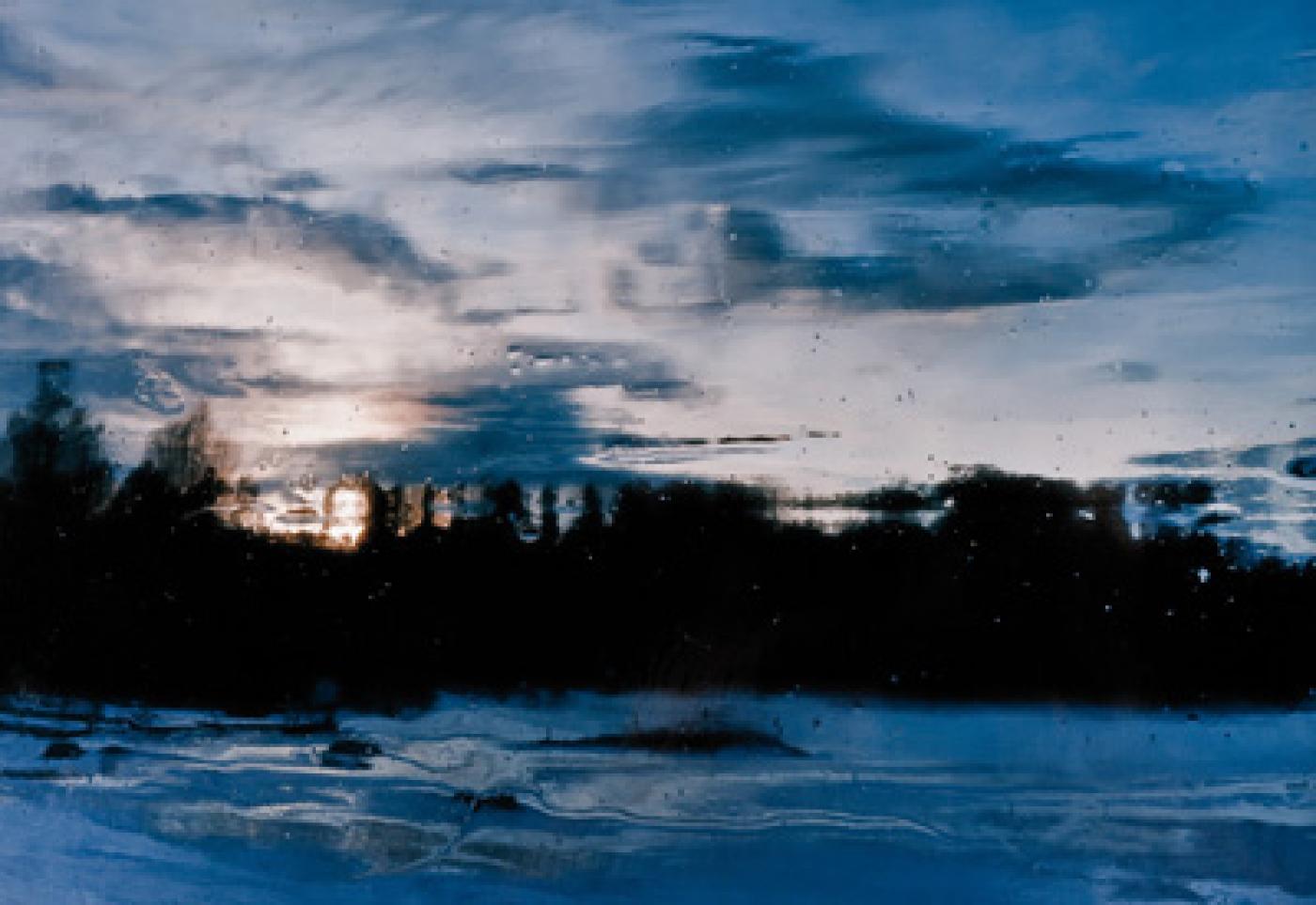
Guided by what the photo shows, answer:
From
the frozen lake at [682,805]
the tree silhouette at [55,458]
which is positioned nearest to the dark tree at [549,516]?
the frozen lake at [682,805]

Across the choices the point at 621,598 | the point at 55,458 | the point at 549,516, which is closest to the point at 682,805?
the point at 621,598

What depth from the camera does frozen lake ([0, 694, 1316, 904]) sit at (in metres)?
2.40

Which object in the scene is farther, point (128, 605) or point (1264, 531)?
point (128, 605)

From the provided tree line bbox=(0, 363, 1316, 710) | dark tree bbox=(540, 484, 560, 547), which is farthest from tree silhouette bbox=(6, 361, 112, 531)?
dark tree bbox=(540, 484, 560, 547)

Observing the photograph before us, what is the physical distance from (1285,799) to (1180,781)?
175 mm

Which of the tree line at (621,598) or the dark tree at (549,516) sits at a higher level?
the dark tree at (549,516)

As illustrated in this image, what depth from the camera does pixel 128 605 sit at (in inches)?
107

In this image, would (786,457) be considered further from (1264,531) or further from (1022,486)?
(1264,531)

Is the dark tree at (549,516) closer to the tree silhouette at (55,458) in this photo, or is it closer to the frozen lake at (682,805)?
the frozen lake at (682,805)

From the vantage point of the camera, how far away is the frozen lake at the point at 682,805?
240 centimetres

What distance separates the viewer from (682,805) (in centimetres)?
251

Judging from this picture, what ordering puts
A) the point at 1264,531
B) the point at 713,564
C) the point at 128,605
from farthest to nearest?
the point at 128,605 → the point at 713,564 → the point at 1264,531

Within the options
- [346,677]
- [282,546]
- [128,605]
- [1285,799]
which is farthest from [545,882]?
[1285,799]

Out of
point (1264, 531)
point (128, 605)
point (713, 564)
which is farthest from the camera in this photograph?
point (128, 605)
